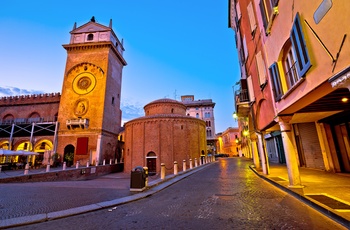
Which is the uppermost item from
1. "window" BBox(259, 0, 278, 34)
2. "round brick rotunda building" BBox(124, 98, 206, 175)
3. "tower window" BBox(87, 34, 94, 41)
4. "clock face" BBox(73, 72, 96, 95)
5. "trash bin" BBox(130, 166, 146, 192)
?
"tower window" BBox(87, 34, 94, 41)

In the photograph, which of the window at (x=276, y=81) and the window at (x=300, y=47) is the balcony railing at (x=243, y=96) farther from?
the window at (x=300, y=47)

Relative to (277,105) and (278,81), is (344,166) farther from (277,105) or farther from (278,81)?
(278,81)

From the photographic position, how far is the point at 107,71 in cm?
3059

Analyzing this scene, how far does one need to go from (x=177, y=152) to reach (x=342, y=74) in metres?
22.5

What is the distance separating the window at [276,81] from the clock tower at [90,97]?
25.7 m

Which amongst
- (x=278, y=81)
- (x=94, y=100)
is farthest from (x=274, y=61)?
(x=94, y=100)

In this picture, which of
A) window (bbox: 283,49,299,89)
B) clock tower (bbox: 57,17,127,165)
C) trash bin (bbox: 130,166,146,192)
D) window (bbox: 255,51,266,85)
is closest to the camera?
window (bbox: 283,49,299,89)

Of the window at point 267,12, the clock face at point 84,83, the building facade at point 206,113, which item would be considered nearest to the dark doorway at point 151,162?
the clock face at point 84,83

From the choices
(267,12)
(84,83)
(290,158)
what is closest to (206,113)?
(84,83)

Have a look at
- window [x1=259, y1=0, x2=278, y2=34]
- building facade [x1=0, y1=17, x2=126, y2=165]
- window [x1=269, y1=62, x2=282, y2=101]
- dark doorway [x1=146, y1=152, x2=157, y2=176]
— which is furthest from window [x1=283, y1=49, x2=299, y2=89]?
building facade [x1=0, y1=17, x2=126, y2=165]

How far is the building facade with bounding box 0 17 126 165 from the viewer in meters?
27.5

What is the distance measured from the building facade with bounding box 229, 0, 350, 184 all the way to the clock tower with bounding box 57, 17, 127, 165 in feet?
74.0

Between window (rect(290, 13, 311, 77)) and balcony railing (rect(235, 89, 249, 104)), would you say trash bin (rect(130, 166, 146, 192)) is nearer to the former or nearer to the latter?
window (rect(290, 13, 311, 77))

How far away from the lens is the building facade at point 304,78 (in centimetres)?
372
